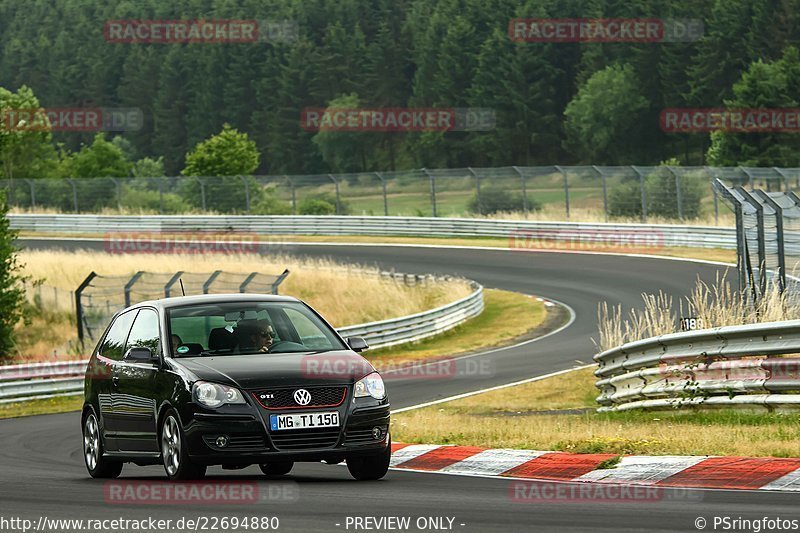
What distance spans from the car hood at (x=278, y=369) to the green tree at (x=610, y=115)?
9941cm

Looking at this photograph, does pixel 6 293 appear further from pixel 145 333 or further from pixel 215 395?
pixel 215 395

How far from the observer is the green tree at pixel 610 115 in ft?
355

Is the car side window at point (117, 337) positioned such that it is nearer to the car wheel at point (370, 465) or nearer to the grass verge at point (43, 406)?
the car wheel at point (370, 465)

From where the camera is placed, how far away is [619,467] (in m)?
9.88

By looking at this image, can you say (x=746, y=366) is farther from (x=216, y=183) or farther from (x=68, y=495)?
(x=216, y=183)

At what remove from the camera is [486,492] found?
922 cm

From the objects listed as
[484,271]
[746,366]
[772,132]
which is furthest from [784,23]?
[746,366]

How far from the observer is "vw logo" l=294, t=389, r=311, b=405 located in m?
9.80

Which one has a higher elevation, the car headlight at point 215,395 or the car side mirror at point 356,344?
the car side mirror at point 356,344
